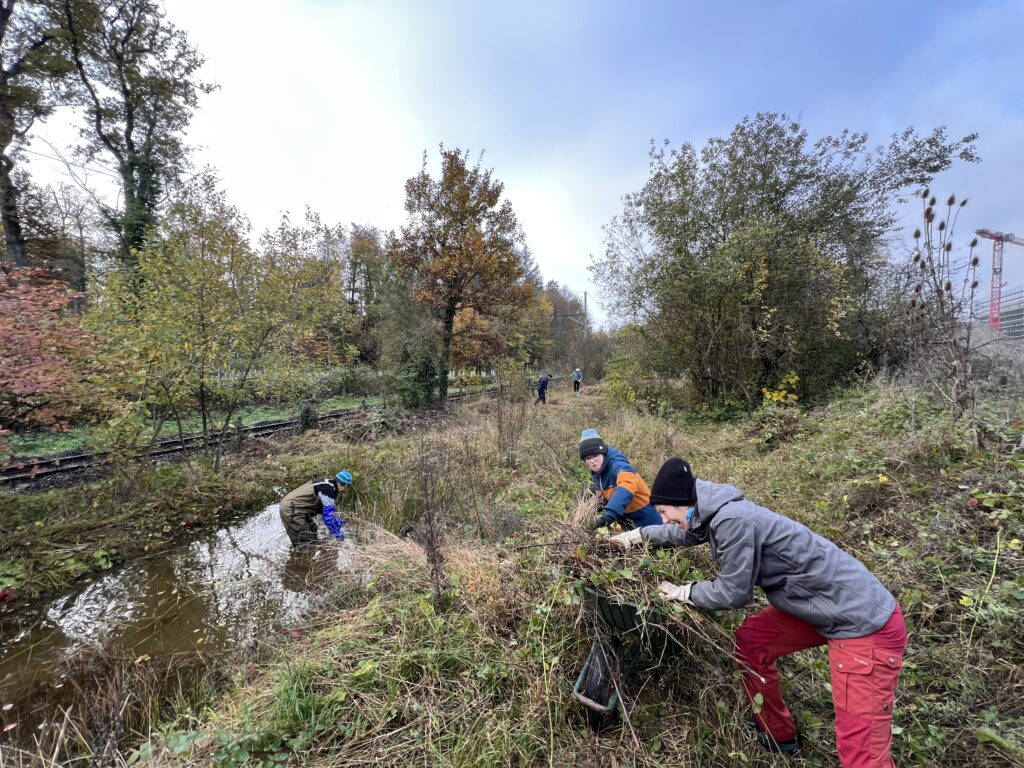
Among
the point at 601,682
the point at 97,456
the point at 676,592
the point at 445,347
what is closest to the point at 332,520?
the point at 601,682

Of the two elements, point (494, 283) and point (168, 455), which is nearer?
point (168, 455)

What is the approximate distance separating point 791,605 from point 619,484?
135 centimetres

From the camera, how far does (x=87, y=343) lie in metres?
5.17

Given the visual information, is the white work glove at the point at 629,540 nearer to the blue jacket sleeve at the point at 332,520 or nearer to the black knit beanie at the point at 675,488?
the black knit beanie at the point at 675,488

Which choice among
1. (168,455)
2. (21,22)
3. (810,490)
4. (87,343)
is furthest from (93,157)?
(810,490)

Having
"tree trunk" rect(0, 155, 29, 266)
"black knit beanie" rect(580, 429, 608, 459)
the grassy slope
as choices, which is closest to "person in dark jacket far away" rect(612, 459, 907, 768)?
the grassy slope

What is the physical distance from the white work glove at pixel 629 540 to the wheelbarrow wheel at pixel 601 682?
0.50 metres

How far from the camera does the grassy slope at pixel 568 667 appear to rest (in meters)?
2.00

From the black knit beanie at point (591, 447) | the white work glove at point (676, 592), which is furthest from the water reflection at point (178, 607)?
the white work glove at point (676, 592)

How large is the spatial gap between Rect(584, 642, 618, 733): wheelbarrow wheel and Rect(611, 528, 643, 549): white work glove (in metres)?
0.50

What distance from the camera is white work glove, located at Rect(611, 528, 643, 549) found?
2162mm

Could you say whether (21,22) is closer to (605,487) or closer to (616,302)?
(616,302)

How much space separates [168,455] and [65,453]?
2.43m

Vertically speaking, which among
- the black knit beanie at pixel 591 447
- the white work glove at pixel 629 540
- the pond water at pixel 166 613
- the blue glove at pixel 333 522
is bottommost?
the pond water at pixel 166 613
